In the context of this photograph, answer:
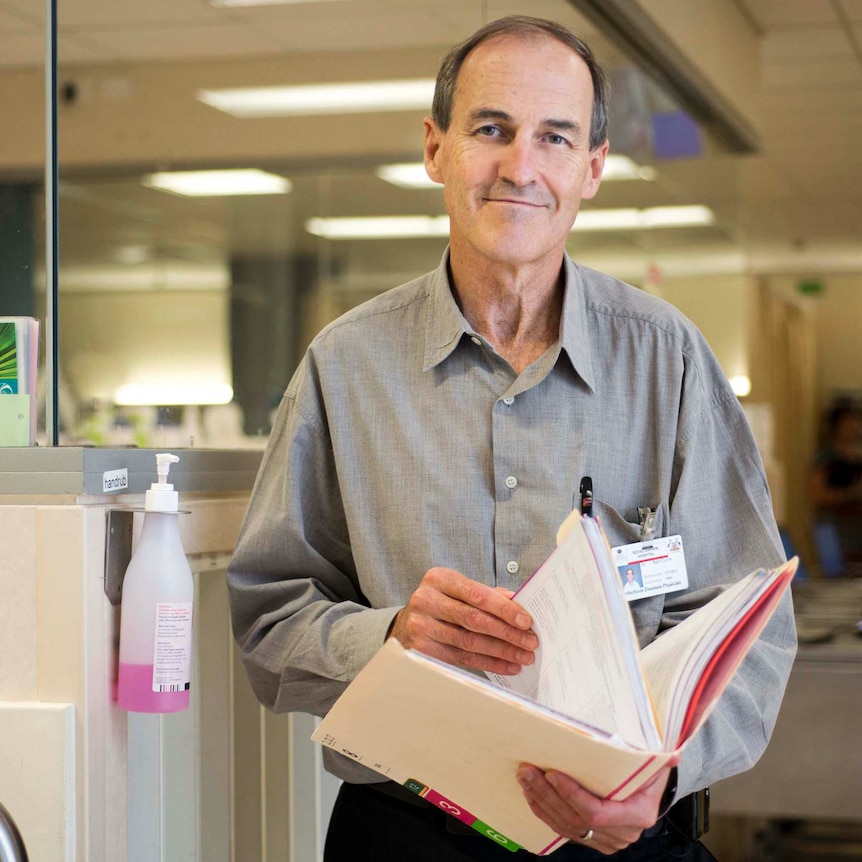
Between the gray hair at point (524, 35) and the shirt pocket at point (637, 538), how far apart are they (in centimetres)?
44

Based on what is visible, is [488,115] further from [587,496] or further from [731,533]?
[731,533]

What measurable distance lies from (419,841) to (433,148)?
830mm

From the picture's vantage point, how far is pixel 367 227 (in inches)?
186

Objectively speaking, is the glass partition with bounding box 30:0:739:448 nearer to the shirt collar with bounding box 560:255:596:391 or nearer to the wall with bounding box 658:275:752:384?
the wall with bounding box 658:275:752:384

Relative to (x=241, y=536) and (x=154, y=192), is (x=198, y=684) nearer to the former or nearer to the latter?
(x=241, y=536)

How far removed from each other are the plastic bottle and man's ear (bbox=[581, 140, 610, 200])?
1.92 feet

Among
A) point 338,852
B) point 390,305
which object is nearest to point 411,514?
point 390,305

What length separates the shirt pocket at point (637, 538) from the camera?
4.39 ft

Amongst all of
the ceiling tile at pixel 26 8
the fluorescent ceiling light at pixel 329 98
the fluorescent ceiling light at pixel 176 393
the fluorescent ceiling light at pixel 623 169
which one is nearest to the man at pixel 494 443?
the ceiling tile at pixel 26 8

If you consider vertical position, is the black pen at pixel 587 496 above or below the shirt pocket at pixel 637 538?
above

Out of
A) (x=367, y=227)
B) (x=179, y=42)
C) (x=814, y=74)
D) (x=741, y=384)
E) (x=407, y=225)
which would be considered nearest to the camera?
(x=179, y=42)

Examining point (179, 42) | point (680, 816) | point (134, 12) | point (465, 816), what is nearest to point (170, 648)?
point (465, 816)

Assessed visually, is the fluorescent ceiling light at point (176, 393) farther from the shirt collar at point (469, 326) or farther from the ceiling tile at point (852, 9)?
the ceiling tile at point (852, 9)

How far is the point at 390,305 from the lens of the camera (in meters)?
1.53
